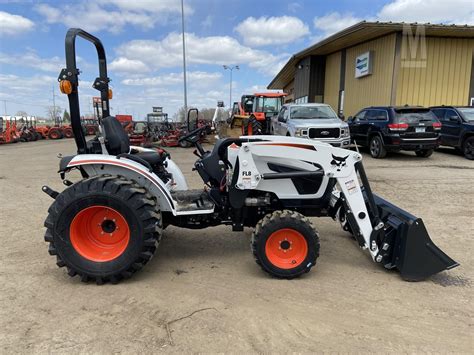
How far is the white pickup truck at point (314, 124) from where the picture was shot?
38.1ft

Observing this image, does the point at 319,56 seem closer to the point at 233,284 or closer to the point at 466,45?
the point at 466,45

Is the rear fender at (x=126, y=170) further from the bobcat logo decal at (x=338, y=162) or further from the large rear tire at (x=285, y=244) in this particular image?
the bobcat logo decal at (x=338, y=162)

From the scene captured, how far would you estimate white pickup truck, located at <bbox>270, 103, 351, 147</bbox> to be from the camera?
11.6 metres

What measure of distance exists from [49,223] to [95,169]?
667 mm

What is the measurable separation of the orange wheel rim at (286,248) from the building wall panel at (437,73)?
52.9 ft

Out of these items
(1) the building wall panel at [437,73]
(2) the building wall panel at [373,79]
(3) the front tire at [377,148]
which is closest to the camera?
(3) the front tire at [377,148]

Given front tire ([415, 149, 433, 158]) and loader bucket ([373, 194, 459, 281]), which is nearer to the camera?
loader bucket ([373, 194, 459, 281])

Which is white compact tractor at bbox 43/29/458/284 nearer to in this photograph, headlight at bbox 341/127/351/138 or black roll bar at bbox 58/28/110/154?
black roll bar at bbox 58/28/110/154

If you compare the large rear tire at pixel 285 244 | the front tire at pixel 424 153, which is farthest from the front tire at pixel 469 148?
the large rear tire at pixel 285 244

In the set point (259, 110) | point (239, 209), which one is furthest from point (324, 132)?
point (239, 209)

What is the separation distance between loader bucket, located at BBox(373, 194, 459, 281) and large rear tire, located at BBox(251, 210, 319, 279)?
2.50 ft

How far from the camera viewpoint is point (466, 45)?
58.1 feet

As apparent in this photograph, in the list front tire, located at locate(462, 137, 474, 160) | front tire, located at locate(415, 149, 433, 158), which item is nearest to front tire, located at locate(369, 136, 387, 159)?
front tire, located at locate(415, 149, 433, 158)

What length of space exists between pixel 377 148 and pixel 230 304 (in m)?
10.3
